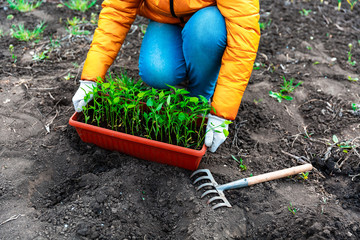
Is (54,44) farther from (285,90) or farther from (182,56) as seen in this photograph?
(285,90)

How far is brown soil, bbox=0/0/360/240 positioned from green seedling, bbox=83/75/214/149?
18 centimetres

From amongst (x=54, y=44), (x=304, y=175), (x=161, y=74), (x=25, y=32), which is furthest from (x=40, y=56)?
(x=304, y=175)

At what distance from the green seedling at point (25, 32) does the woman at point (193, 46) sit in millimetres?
1374

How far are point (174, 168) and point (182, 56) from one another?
0.83 metres

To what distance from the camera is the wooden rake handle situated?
1973 mm

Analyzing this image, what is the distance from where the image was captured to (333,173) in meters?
2.15

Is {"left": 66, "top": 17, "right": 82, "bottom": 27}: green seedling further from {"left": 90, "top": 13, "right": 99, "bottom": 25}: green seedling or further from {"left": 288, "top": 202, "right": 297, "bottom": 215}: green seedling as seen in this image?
{"left": 288, "top": 202, "right": 297, "bottom": 215}: green seedling

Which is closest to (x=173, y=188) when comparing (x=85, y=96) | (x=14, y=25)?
(x=85, y=96)

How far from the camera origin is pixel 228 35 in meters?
1.94

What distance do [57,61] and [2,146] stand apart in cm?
109

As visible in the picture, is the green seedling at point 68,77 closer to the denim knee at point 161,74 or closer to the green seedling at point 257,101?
the denim knee at point 161,74

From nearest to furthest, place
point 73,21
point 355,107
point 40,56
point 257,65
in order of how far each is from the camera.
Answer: point 355,107 → point 40,56 → point 257,65 → point 73,21

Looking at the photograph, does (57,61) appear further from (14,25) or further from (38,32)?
(14,25)

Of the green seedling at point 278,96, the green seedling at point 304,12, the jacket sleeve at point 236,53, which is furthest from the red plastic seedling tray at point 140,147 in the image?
the green seedling at point 304,12
